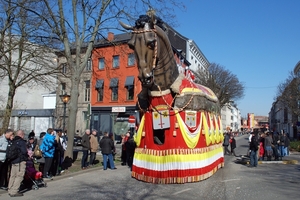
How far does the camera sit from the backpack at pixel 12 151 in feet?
26.5

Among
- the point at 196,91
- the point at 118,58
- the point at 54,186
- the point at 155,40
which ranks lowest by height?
the point at 54,186

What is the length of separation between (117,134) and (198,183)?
25.8m

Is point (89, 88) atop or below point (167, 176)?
atop

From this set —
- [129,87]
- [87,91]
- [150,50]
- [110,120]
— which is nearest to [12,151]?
[150,50]

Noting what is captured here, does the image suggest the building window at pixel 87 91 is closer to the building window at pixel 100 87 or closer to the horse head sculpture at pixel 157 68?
the building window at pixel 100 87

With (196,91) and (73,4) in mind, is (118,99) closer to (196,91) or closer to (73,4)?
(73,4)

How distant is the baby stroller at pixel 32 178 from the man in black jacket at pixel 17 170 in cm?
63

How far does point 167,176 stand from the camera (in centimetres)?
912

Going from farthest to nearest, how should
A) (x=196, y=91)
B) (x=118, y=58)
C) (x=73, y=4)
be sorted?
(x=118, y=58)
(x=73, y=4)
(x=196, y=91)

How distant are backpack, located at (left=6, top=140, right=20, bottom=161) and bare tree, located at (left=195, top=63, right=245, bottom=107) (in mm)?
31877

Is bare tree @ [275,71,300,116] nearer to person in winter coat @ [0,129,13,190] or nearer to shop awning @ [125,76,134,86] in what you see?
shop awning @ [125,76,134,86]

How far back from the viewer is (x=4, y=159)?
837 cm

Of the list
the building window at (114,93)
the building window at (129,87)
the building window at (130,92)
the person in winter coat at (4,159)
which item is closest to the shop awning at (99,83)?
A: the building window at (114,93)

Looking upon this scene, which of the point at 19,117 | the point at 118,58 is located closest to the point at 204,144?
the point at 118,58
